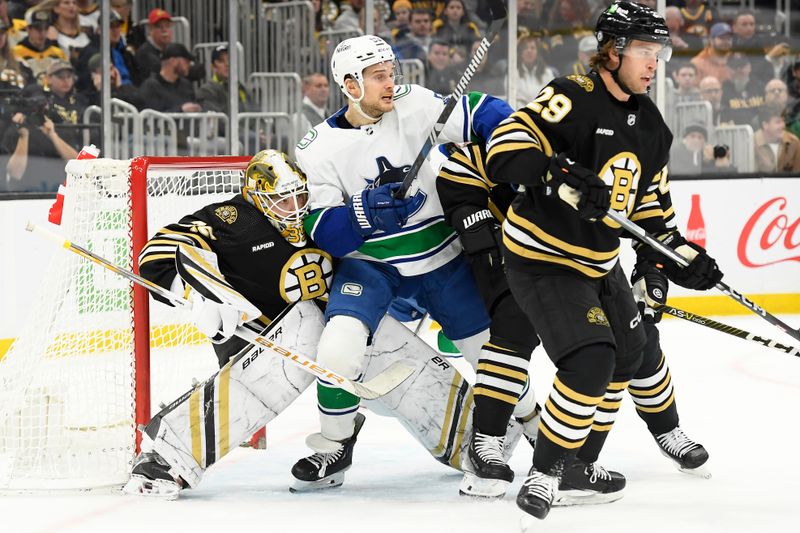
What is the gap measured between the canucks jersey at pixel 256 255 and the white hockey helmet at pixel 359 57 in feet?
1.23

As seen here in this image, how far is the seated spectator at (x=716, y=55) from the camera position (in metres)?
6.78

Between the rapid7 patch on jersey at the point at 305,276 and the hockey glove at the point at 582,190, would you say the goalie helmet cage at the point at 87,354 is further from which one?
the hockey glove at the point at 582,190

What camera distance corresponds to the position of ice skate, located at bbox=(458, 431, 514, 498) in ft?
9.66

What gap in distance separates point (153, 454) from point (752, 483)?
1.38 metres

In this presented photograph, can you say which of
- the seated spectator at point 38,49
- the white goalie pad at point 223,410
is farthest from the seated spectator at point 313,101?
the white goalie pad at point 223,410

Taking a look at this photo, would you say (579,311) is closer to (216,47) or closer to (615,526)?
(615,526)

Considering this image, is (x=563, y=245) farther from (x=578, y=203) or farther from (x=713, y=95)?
(x=713, y=95)

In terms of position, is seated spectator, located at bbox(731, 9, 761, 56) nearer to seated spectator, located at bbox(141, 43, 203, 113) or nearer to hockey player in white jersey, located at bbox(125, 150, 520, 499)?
seated spectator, located at bbox(141, 43, 203, 113)

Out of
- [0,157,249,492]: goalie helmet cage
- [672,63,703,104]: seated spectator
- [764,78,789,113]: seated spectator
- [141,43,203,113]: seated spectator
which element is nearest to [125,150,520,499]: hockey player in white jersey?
[0,157,249,492]: goalie helmet cage

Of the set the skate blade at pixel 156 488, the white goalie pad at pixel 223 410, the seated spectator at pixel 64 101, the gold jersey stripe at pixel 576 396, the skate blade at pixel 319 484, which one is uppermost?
the seated spectator at pixel 64 101

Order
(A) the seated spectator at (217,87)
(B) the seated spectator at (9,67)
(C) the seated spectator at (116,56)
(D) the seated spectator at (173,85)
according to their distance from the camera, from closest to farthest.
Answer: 1. (B) the seated spectator at (9,67)
2. (C) the seated spectator at (116,56)
3. (D) the seated spectator at (173,85)
4. (A) the seated spectator at (217,87)

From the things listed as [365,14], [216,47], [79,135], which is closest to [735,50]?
[365,14]

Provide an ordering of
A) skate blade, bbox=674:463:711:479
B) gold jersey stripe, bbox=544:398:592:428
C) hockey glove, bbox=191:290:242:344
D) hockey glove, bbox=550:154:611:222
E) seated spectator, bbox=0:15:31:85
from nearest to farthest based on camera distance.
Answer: hockey glove, bbox=550:154:611:222 → gold jersey stripe, bbox=544:398:592:428 → hockey glove, bbox=191:290:242:344 → skate blade, bbox=674:463:711:479 → seated spectator, bbox=0:15:31:85

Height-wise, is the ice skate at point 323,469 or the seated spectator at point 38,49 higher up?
the seated spectator at point 38,49
